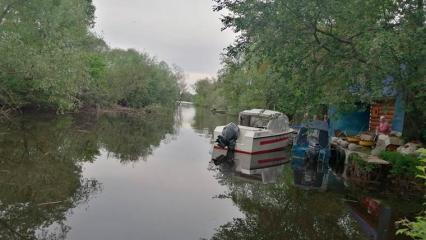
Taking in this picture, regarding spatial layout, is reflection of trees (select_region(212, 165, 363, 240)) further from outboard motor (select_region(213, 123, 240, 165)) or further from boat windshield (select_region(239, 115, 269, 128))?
boat windshield (select_region(239, 115, 269, 128))

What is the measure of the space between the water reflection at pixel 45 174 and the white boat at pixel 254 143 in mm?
3585

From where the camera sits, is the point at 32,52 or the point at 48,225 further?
the point at 32,52

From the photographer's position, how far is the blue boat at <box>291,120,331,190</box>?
615 inches

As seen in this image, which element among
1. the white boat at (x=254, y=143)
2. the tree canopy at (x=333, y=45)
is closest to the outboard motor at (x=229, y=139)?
the white boat at (x=254, y=143)

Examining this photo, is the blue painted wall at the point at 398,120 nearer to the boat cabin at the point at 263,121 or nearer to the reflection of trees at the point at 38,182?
the boat cabin at the point at 263,121

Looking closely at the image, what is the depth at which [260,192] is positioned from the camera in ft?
39.7

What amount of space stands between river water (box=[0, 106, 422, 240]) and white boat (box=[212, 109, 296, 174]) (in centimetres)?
207

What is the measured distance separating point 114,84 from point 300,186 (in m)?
39.9

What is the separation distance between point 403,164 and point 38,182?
37.5ft

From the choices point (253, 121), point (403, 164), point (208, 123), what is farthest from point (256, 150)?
point (208, 123)

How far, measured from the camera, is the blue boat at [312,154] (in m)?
15.6

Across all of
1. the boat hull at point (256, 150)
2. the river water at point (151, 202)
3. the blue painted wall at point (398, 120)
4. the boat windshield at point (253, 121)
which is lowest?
the river water at point (151, 202)

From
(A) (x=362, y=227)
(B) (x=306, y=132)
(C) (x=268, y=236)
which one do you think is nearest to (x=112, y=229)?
(C) (x=268, y=236)

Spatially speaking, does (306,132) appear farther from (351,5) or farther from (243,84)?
(243,84)
